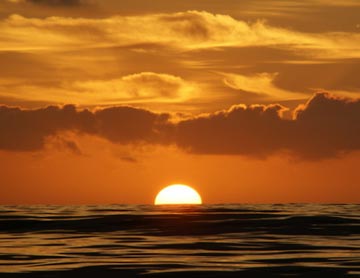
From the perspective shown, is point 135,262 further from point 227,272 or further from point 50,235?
point 50,235

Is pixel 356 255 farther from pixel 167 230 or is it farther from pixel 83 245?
pixel 167 230

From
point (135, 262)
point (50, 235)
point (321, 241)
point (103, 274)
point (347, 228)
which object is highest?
point (347, 228)

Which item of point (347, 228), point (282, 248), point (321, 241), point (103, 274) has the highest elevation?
point (347, 228)

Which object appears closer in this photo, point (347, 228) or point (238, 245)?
point (238, 245)

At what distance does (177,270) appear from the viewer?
126 ft

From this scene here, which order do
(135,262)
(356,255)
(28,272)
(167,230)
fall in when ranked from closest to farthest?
(28,272), (135,262), (356,255), (167,230)

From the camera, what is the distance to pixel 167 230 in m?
72.3

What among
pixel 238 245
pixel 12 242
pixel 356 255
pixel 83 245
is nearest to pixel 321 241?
pixel 238 245

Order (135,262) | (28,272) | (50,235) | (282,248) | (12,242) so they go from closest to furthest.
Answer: (28,272) → (135,262) → (282,248) → (12,242) → (50,235)

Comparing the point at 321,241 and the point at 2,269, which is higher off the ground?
the point at 321,241

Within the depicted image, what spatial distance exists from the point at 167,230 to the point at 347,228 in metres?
14.9

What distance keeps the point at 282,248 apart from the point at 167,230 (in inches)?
912

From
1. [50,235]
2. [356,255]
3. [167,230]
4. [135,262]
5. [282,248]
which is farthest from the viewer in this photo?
[167,230]

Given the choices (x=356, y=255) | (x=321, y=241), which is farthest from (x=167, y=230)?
(x=356, y=255)
